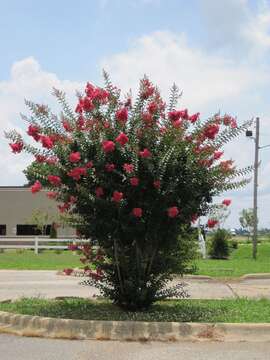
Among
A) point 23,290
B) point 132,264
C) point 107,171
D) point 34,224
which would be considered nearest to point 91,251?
point 132,264

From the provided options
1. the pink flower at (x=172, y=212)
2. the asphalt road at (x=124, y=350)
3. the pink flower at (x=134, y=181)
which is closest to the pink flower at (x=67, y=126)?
the pink flower at (x=134, y=181)

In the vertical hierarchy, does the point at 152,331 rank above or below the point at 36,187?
below

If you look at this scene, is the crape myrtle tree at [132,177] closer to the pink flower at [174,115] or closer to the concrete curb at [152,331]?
the pink flower at [174,115]

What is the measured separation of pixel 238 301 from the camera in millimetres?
11617

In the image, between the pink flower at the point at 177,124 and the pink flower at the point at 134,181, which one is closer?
the pink flower at the point at 134,181

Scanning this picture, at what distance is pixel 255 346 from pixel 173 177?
2.85 m

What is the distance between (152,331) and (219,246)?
23.1 metres

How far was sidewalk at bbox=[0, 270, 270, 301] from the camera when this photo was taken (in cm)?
1411

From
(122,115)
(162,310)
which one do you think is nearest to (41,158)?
(122,115)

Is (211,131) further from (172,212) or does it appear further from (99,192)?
(99,192)

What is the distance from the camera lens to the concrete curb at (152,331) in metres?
8.20

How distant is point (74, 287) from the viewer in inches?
630

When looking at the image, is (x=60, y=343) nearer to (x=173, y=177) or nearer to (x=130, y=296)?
(x=130, y=296)

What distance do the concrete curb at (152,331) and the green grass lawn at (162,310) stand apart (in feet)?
1.88
